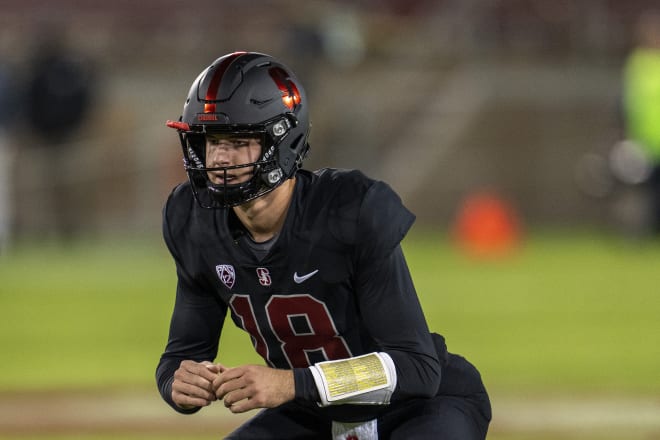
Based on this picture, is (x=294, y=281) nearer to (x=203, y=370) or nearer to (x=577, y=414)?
(x=203, y=370)

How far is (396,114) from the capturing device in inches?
686

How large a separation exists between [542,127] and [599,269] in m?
5.20

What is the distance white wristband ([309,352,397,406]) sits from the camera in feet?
11.7

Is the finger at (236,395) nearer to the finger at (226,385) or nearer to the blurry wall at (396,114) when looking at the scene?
the finger at (226,385)

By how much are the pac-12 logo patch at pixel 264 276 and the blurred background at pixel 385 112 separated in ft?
37.0

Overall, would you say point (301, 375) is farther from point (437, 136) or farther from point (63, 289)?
point (437, 136)

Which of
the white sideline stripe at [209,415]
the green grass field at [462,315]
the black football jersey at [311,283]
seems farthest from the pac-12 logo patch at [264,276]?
the green grass field at [462,315]

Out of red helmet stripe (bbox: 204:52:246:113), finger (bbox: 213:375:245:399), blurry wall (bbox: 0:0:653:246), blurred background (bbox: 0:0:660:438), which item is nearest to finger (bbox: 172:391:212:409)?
finger (bbox: 213:375:245:399)

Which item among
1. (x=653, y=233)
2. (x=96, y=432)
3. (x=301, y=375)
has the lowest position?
(x=653, y=233)

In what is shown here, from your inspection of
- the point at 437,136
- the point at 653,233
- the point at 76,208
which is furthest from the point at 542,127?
the point at 76,208

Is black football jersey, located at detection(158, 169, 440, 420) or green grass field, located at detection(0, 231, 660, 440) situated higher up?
black football jersey, located at detection(158, 169, 440, 420)

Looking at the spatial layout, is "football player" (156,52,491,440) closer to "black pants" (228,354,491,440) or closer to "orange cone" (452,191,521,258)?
"black pants" (228,354,491,440)

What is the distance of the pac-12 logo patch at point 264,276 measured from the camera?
150 inches

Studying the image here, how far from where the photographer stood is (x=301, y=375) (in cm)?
359
